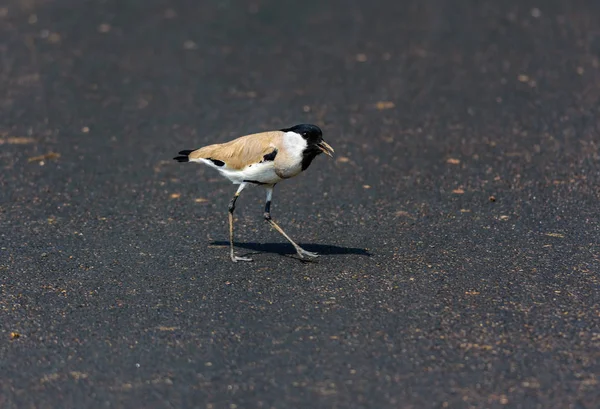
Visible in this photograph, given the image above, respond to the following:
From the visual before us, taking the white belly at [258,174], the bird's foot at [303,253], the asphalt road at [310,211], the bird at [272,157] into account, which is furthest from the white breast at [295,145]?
the asphalt road at [310,211]

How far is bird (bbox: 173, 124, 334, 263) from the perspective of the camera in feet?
23.7

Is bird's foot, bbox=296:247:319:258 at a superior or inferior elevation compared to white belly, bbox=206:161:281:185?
inferior

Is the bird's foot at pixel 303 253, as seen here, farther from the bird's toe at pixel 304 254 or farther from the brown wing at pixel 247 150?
the brown wing at pixel 247 150

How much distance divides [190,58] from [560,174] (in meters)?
5.93

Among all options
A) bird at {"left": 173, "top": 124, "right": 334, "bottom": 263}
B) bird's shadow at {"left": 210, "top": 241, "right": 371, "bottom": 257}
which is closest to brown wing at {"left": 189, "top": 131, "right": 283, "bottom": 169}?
bird at {"left": 173, "top": 124, "right": 334, "bottom": 263}

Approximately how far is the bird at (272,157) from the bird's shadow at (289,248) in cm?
12

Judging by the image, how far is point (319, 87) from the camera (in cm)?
1208

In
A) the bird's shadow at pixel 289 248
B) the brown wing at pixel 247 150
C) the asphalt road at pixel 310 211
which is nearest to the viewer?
the asphalt road at pixel 310 211

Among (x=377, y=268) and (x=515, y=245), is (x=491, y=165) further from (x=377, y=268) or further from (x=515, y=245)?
(x=377, y=268)

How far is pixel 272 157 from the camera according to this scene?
23.9 feet

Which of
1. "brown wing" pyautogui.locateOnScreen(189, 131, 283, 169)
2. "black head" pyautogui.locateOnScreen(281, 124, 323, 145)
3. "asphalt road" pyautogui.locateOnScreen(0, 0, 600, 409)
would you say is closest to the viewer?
"asphalt road" pyautogui.locateOnScreen(0, 0, 600, 409)

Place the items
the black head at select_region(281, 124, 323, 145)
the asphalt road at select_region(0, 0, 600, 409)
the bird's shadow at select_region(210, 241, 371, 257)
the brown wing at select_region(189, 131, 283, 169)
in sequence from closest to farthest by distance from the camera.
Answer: the asphalt road at select_region(0, 0, 600, 409)
the black head at select_region(281, 124, 323, 145)
the brown wing at select_region(189, 131, 283, 169)
the bird's shadow at select_region(210, 241, 371, 257)

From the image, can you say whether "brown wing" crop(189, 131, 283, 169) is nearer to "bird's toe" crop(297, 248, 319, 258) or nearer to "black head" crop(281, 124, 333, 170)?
"black head" crop(281, 124, 333, 170)

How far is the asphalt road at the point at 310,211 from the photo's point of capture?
18.1 ft
